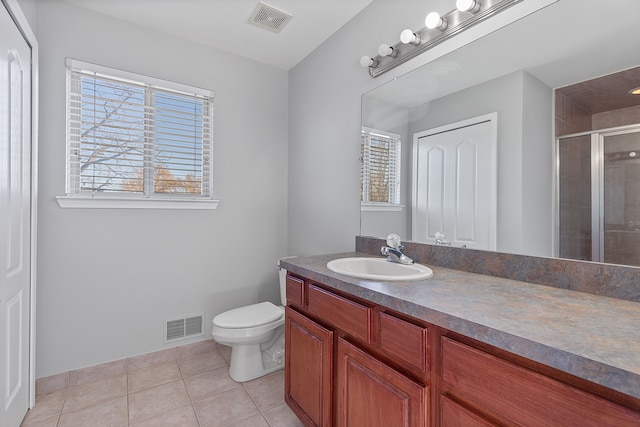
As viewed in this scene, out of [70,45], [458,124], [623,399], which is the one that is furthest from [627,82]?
[70,45]

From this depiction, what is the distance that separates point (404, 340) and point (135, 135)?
228 cm

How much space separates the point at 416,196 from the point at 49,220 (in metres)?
2.31

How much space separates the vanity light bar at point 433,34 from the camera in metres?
1.38

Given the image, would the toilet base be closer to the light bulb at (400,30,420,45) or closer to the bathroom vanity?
the bathroom vanity

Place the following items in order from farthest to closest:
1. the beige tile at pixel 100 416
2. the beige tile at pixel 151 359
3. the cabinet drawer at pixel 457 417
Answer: the beige tile at pixel 151 359
the beige tile at pixel 100 416
the cabinet drawer at pixel 457 417

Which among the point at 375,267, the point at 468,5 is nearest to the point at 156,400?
the point at 375,267

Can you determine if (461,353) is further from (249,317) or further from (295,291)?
(249,317)

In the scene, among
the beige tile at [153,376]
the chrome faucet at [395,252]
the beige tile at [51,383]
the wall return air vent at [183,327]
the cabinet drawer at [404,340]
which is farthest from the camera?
the wall return air vent at [183,327]

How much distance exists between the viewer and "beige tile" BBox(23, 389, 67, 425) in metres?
1.71

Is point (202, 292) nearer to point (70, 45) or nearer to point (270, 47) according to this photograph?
point (70, 45)

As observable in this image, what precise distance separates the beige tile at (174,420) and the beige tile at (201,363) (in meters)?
0.41

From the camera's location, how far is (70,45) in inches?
78.7

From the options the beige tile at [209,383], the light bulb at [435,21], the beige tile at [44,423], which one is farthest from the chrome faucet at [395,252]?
the beige tile at [44,423]

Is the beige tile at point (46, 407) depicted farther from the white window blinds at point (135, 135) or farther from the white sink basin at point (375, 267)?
the white sink basin at point (375, 267)
